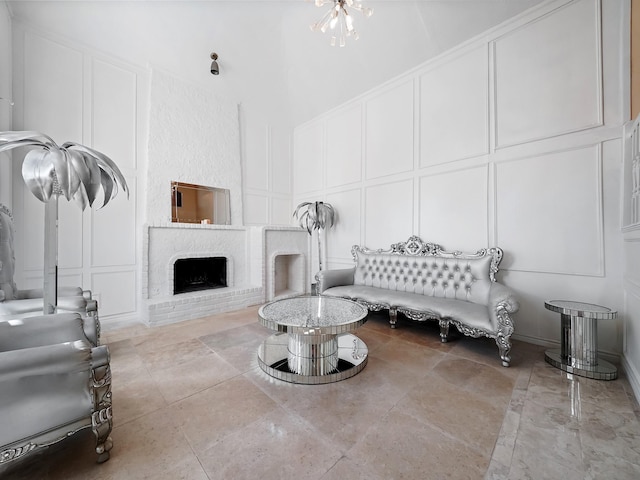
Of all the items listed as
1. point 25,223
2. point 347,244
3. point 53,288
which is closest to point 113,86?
point 25,223

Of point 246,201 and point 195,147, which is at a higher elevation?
point 195,147

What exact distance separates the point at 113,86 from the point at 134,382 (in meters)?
3.99

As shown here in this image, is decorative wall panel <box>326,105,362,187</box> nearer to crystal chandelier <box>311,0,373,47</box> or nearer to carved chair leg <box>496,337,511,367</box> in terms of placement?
crystal chandelier <box>311,0,373,47</box>

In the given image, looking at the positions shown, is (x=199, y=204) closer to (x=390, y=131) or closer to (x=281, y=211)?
(x=281, y=211)

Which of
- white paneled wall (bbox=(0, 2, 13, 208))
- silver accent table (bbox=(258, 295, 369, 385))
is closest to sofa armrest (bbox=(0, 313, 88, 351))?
→ silver accent table (bbox=(258, 295, 369, 385))

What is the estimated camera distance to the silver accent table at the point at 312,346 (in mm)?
2104

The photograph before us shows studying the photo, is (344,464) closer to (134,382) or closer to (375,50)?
(134,382)

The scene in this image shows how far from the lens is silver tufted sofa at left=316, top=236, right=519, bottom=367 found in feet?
8.22

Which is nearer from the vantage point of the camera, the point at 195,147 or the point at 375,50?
the point at 375,50

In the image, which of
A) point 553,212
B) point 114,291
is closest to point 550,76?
point 553,212

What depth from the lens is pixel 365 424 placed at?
1.63 m

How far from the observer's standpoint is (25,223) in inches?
120

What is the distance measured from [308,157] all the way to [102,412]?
5.17 m

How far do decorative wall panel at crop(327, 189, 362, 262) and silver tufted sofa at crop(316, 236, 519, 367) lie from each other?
15.7 inches
